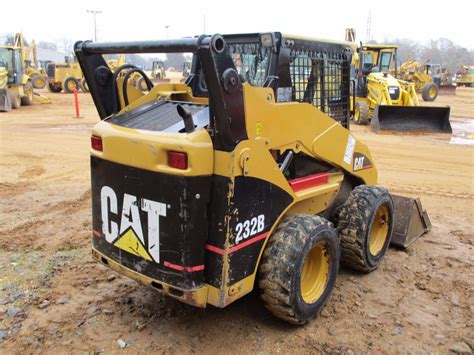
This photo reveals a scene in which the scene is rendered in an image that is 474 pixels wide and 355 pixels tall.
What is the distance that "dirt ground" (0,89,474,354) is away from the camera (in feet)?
11.1

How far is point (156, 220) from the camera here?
120 inches

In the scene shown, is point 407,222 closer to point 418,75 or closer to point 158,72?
point 418,75

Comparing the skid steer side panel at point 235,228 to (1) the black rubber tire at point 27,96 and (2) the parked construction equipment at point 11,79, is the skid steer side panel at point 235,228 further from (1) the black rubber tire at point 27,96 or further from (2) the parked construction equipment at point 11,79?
(1) the black rubber tire at point 27,96

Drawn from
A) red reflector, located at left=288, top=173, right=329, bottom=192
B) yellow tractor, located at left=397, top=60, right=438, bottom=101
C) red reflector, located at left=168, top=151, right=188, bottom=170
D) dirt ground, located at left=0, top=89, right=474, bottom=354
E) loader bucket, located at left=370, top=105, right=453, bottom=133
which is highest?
yellow tractor, located at left=397, top=60, right=438, bottom=101

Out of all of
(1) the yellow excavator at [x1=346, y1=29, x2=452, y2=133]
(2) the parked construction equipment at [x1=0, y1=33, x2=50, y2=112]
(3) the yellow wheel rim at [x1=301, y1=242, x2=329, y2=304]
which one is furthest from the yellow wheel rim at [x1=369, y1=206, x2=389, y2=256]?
(2) the parked construction equipment at [x1=0, y1=33, x2=50, y2=112]

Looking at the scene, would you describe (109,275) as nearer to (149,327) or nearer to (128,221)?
(149,327)

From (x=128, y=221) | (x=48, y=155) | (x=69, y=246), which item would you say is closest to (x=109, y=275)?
(x=69, y=246)

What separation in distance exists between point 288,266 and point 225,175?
85 cm

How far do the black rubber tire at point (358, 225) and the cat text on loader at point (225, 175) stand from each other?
14 mm

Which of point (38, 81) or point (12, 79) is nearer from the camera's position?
point (12, 79)

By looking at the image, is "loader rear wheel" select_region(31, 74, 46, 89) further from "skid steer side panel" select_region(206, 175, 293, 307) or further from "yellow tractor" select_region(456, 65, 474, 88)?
"yellow tractor" select_region(456, 65, 474, 88)

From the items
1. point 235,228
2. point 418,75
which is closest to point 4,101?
point 235,228

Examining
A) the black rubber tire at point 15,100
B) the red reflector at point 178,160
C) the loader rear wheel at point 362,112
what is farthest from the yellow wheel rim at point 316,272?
the black rubber tire at point 15,100

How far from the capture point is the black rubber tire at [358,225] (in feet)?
14.1
